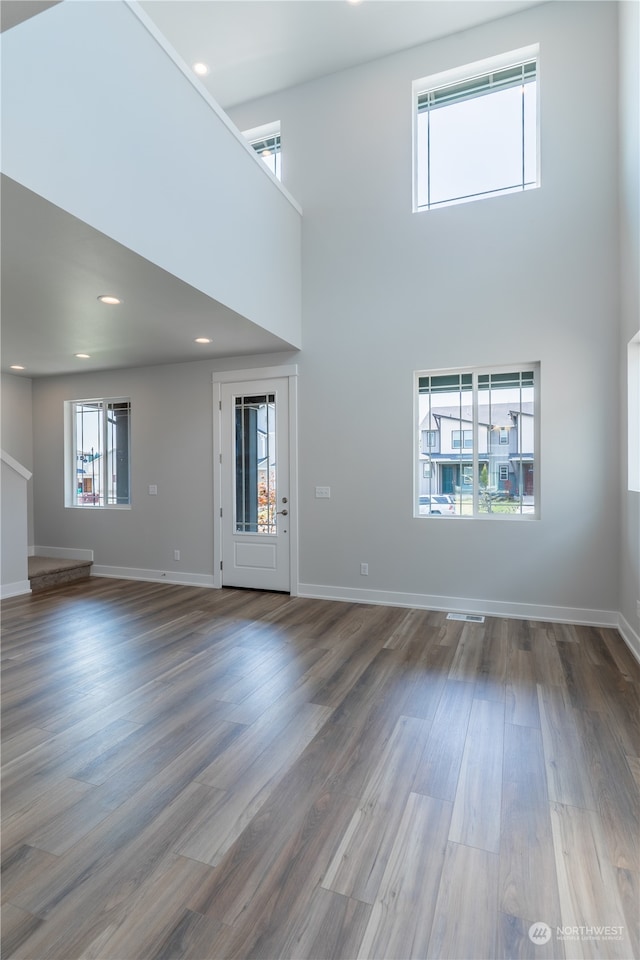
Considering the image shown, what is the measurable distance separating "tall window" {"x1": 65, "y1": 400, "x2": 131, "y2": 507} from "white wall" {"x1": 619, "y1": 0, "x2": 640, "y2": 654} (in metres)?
5.55

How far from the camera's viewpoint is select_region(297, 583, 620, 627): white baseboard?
167 inches

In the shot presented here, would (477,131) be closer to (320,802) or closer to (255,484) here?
(255,484)

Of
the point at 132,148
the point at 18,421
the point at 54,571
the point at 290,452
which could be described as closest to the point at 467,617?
the point at 290,452

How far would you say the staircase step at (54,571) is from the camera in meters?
5.73

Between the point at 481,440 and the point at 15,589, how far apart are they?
5.34m

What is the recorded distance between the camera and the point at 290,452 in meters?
5.30

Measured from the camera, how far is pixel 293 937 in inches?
54.1

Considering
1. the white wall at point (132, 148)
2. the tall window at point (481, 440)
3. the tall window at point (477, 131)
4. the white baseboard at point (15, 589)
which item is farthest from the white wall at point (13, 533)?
the tall window at point (477, 131)

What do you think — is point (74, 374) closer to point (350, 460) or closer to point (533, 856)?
point (350, 460)

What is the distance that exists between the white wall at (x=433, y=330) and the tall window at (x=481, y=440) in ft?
0.55

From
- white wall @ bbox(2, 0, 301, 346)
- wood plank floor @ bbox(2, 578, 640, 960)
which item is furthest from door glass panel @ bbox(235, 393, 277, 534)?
wood plank floor @ bbox(2, 578, 640, 960)

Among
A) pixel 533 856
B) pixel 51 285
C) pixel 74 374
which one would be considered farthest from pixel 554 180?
pixel 74 374

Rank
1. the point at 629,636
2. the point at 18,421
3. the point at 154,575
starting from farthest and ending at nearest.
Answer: the point at 18,421 → the point at 154,575 → the point at 629,636

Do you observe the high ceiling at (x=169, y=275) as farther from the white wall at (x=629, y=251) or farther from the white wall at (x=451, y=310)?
the white wall at (x=629, y=251)
